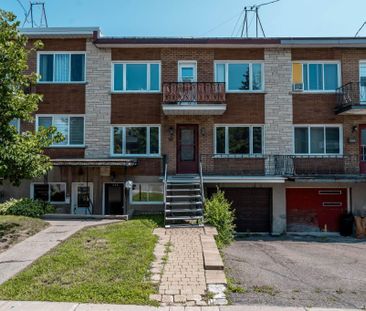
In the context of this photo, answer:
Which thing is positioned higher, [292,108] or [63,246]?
[292,108]

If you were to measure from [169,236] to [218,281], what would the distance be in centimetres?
387

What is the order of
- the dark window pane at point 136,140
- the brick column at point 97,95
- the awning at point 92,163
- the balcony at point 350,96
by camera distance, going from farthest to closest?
the dark window pane at point 136,140, the brick column at point 97,95, the balcony at point 350,96, the awning at point 92,163

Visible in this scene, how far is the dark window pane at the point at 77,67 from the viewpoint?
15758 millimetres

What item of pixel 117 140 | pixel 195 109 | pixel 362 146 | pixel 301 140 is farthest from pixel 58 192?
pixel 362 146

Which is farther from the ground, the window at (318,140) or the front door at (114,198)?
the window at (318,140)

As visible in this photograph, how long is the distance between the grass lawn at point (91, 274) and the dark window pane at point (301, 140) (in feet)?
30.8

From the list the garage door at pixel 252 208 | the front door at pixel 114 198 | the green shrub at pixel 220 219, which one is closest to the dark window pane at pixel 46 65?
the front door at pixel 114 198

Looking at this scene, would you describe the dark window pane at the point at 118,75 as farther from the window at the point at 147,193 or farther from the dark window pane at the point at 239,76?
the dark window pane at the point at 239,76

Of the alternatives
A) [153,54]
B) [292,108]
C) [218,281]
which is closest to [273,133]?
[292,108]

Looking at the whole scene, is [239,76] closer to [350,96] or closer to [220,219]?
[350,96]

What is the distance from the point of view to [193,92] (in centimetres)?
1495

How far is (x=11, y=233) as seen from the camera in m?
9.59

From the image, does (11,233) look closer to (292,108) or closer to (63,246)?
(63,246)

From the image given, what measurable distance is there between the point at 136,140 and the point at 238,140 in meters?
4.77
